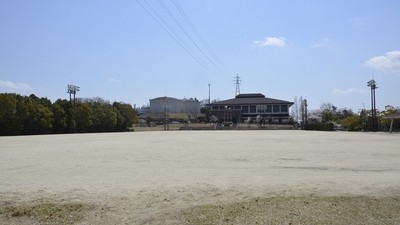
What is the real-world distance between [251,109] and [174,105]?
6058cm

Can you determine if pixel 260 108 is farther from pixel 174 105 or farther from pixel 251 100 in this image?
pixel 174 105

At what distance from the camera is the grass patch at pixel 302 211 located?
625 centimetres

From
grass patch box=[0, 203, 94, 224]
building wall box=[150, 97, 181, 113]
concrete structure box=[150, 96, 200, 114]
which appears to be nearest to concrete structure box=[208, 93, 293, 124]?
concrete structure box=[150, 96, 200, 114]

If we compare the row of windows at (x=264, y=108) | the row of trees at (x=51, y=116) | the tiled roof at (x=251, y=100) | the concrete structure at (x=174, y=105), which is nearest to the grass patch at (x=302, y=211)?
the row of trees at (x=51, y=116)

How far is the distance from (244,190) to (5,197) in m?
5.88

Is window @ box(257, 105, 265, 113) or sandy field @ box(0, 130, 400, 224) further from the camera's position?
window @ box(257, 105, 265, 113)

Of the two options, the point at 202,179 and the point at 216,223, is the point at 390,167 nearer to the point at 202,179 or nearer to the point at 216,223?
the point at 202,179

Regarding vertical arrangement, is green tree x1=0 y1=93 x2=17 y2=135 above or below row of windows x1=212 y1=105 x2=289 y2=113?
below

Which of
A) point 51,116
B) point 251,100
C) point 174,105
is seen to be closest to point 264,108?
→ point 251,100

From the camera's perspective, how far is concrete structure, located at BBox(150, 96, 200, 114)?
178500 mm

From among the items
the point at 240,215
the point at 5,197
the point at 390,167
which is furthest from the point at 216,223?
the point at 390,167

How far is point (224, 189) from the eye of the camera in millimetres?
9195

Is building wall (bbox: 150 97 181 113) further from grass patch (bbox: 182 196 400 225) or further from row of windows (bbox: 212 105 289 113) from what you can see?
grass patch (bbox: 182 196 400 225)

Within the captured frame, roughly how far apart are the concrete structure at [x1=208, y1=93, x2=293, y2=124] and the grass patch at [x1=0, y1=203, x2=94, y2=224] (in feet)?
383
